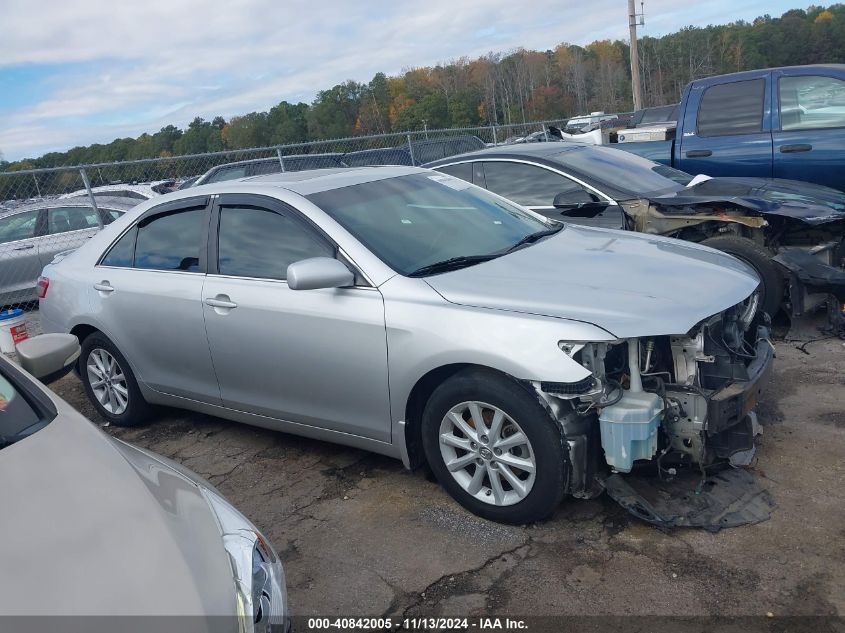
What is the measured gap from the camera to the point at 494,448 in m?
3.43

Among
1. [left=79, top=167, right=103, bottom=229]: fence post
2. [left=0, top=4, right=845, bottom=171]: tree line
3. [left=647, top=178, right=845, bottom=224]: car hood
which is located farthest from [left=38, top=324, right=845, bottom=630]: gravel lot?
[left=0, top=4, right=845, bottom=171]: tree line

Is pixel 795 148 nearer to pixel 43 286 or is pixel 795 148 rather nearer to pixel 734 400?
pixel 734 400

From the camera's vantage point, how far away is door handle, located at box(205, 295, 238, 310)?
4.27 m

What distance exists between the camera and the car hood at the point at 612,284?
329 centimetres

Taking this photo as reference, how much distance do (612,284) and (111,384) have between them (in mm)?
3583

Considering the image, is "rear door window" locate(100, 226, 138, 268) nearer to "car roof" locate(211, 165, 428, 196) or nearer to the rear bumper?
"car roof" locate(211, 165, 428, 196)

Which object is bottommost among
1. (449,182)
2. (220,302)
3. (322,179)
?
(220,302)

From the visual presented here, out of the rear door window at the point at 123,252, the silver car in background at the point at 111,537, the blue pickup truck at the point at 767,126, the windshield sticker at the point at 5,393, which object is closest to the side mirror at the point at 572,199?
the blue pickup truck at the point at 767,126

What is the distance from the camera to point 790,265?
5430mm

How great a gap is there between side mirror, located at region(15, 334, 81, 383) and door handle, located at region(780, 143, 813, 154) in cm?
660

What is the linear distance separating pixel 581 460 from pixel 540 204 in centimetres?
351

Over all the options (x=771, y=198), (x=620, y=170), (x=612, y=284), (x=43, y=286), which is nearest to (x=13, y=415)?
(x=612, y=284)

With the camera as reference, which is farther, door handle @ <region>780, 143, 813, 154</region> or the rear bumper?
door handle @ <region>780, 143, 813, 154</region>

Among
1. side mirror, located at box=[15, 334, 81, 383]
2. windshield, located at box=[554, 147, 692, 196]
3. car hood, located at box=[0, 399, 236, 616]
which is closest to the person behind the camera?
car hood, located at box=[0, 399, 236, 616]
